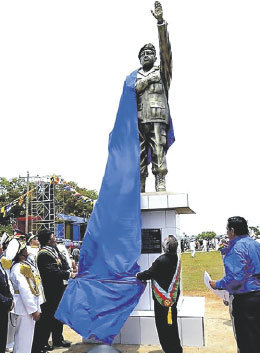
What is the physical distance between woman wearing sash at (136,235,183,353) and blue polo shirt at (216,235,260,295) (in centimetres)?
105

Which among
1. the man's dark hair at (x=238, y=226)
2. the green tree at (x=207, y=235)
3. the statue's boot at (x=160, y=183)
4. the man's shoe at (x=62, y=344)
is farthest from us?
the green tree at (x=207, y=235)

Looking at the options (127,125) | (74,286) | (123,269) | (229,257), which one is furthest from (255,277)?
(127,125)

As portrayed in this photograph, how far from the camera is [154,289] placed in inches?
172

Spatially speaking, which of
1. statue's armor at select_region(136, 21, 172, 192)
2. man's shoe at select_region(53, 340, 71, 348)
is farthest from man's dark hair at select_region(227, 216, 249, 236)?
man's shoe at select_region(53, 340, 71, 348)

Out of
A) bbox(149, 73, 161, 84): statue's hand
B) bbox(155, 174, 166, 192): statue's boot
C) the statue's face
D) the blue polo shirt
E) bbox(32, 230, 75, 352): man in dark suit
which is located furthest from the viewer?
the statue's face

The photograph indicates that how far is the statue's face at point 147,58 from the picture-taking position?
19.4ft

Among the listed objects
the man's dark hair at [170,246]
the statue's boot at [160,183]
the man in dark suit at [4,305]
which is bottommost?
the man in dark suit at [4,305]

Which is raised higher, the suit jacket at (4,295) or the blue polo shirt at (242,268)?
the blue polo shirt at (242,268)

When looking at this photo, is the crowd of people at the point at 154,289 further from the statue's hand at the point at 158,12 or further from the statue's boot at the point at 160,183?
the statue's hand at the point at 158,12

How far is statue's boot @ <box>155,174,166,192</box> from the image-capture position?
5676 millimetres

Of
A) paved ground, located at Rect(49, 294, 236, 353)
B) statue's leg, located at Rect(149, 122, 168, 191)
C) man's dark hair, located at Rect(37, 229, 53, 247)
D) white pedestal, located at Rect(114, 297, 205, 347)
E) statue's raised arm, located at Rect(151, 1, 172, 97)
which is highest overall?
statue's raised arm, located at Rect(151, 1, 172, 97)

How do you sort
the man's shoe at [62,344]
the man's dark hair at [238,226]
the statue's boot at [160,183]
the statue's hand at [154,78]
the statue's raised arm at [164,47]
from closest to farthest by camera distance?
the man's dark hair at [238,226] < the man's shoe at [62,344] < the statue's raised arm at [164,47] < the statue's boot at [160,183] < the statue's hand at [154,78]

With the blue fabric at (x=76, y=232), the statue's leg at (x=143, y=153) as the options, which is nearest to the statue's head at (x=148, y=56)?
the statue's leg at (x=143, y=153)

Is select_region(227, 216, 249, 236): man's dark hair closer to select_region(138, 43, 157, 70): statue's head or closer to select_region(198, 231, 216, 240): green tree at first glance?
select_region(138, 43, 157, 70): statue's head
